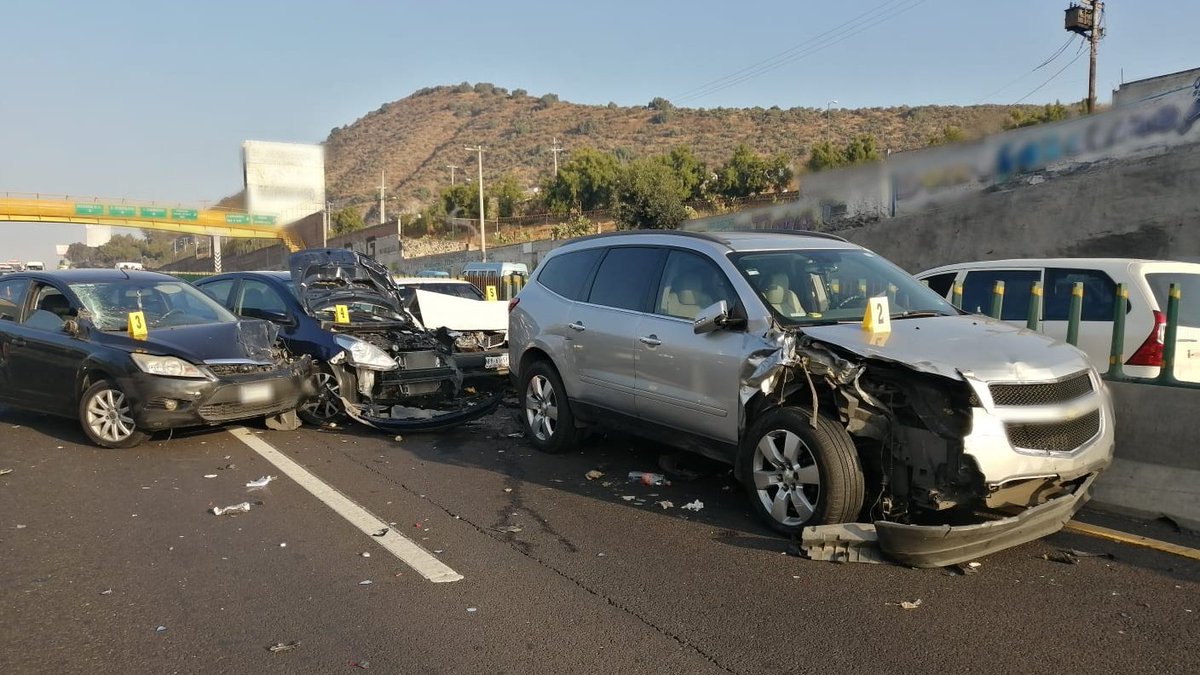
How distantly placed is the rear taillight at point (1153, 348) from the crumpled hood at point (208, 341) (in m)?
7.52

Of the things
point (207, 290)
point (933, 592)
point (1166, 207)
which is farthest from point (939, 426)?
point (1166, 207)

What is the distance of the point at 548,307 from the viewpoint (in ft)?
24.7

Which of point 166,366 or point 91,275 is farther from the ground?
point 91,275

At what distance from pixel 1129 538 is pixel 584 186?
58271mm

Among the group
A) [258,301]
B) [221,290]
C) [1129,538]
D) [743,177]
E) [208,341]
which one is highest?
[743,177]

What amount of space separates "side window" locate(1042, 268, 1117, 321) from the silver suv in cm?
248

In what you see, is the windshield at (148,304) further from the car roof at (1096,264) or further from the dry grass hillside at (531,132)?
the dry grass hillside at (531,132)

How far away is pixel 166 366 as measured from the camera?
745cm

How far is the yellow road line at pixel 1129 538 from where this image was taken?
4855 mm

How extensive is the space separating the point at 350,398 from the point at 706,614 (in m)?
5.52

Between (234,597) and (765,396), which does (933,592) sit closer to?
(765,396)

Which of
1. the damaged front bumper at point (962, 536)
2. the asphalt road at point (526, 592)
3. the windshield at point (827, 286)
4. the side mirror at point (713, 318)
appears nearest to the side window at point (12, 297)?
the asphalt road at point (526, 592)

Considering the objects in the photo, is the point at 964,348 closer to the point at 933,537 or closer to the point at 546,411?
the point at 933,537

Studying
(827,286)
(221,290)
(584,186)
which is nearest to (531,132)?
(584,186)
